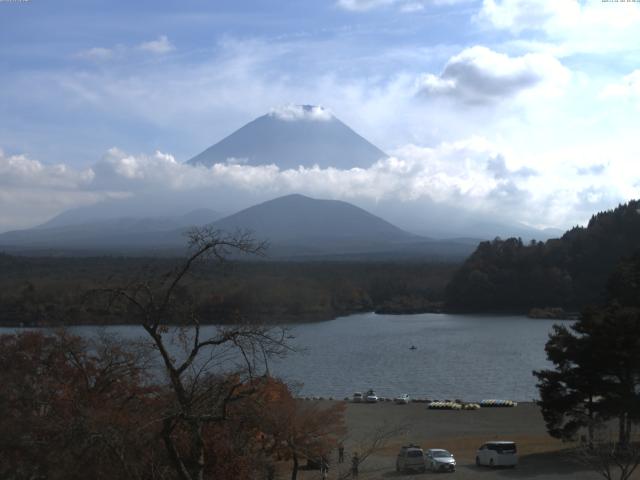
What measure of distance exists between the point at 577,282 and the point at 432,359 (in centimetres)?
2315

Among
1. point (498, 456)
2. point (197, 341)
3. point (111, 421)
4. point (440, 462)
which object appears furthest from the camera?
point (498, 456)

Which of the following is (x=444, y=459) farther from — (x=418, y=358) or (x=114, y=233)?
(x=114, y=233)

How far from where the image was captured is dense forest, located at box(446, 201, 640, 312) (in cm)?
4722

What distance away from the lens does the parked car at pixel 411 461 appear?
1011 centimetres

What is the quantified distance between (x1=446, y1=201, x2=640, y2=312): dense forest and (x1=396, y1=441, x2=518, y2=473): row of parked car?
124 feet

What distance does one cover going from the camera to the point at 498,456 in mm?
10469

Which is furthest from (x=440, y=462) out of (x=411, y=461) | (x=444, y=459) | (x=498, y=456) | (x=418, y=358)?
(x=418, y=358)

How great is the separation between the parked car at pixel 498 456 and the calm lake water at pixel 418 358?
477 centimetres

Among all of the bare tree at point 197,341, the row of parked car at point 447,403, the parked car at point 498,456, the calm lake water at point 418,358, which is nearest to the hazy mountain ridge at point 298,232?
the calm lake water at point 418,358

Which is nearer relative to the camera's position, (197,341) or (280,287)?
(197,341)

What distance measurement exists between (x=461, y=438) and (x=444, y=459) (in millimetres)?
4322

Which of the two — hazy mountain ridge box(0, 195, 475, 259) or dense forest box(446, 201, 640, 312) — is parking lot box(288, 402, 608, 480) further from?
hazy mountain ridge box(0, 195, 475, 259)

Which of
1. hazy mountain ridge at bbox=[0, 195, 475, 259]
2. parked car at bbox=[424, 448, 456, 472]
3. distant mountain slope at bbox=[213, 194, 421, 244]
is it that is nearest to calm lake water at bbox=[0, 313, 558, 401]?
parked car at bbox=[424, 448, 456, 472]

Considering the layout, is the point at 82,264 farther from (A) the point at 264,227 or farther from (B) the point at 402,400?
(A) the point at 264,227
